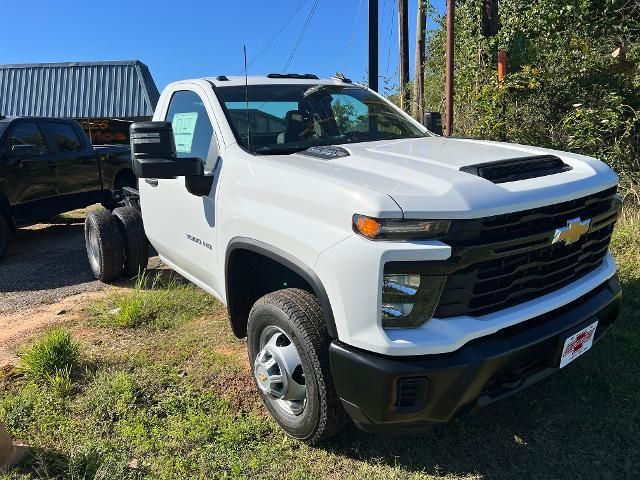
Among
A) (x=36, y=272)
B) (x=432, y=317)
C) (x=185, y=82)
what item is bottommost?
(x=36, y=272)

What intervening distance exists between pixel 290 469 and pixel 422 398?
0.89 metres

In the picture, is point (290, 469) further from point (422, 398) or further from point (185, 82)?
point (185, 82)

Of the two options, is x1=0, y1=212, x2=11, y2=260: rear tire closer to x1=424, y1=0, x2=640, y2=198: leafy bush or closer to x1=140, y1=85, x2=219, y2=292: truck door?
x1=140, y1=85, x2=219, y2=292: truck door

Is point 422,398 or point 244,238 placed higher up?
point 244,238

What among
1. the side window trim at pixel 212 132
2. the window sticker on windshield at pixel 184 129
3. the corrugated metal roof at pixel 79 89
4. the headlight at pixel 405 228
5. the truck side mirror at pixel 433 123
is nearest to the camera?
the headlight at pixel 405 228

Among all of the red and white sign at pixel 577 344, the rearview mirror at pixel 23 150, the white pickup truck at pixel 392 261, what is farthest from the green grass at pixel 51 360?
the rearview mirror at pixel 23 150

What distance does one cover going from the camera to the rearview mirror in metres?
6.58

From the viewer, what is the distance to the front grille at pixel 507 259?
81.4 inches

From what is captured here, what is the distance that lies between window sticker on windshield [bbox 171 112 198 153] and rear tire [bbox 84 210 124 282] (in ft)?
6.08

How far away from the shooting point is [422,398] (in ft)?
6.97

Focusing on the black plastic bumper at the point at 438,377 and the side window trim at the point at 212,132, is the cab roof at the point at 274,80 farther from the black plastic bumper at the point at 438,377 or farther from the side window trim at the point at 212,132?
the black plastic bumper at the point at 438,377

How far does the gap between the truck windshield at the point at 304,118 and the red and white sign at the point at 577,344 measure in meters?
1.78

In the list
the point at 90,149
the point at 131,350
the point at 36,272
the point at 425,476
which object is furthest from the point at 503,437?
the point at 90,149

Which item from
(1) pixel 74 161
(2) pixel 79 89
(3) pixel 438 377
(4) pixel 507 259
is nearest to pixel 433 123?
(4) pixel 507 259
